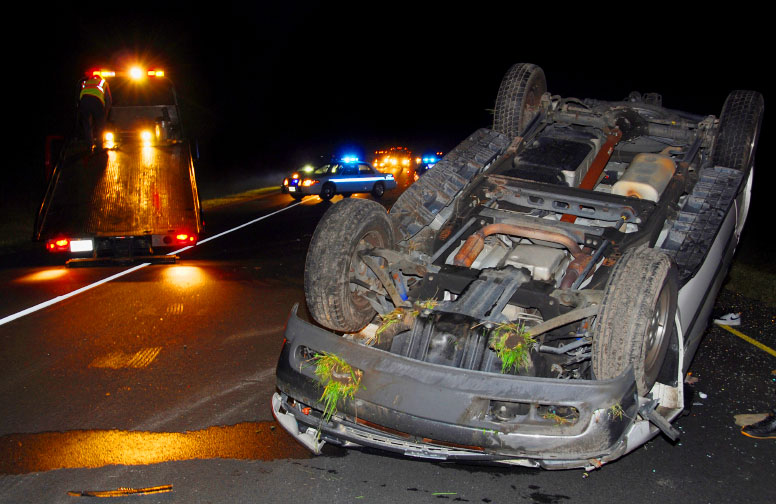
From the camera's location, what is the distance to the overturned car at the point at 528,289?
11.7ft

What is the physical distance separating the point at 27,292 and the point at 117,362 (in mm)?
3605

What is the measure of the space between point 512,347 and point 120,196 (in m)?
8.21

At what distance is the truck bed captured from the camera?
10.0 meters

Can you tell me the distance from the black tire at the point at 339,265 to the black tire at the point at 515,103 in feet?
Result: 9.51

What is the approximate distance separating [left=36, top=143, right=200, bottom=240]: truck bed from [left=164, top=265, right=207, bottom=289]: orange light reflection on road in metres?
0.62

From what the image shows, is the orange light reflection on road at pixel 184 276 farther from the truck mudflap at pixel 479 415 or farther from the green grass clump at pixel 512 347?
the green grass clump at pixel 512 347

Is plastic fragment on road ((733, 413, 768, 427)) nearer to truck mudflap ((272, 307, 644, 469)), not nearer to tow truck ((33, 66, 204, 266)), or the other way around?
truck mudflap ((272, 307, 644, 469))

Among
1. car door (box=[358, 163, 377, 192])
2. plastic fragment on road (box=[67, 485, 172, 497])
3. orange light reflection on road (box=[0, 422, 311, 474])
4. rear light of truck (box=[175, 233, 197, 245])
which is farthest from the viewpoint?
Answer: car door (box=[358, 163, 377, 192])

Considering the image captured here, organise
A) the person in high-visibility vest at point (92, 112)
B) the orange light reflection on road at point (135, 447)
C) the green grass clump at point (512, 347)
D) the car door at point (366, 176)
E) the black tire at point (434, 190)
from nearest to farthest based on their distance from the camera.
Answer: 1. the green grass clump at point (512, 347)
2. the orange light reflection on road at point (135, 447)
3. the black tire at point (434, 190)
4. the person in high-visibility vest at point (92, 112)
5. the car door at point (366, 176)

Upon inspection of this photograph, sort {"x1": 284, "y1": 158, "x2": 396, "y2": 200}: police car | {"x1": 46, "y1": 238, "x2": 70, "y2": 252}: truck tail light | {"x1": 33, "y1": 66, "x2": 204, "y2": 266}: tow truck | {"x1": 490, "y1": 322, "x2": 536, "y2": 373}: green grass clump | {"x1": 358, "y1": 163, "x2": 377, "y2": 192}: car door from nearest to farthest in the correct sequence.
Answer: {"x1": 490, "y1": 322, "x2": 536, "y2": 373}: green grass clump → {"x1": 46, "y1": 238, "x2": 70, "y2": 252}: truck tail light → {"x1": 33, "y1": 66, "x2": 204, "y2": 266}: tow truck → {"x1": 284, "y1": 158, "x2": 396, "y2": 200}: police car → {"x1": 358, "y1": 163, "x2": 377, "y2": 192}: car door

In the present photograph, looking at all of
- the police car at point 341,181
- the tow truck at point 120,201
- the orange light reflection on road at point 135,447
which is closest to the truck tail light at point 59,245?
the tow truck at point 120,201

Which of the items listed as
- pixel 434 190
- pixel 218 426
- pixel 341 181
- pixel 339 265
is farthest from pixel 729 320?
pixel 341 181

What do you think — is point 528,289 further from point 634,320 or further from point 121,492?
point 121,492

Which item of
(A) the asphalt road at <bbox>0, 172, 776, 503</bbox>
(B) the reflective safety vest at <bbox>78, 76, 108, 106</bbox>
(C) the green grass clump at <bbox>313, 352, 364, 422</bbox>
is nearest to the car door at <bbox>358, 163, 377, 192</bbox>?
(B) the reflective safety vest at <bbox>78, 76, 108, 106</bbox>
